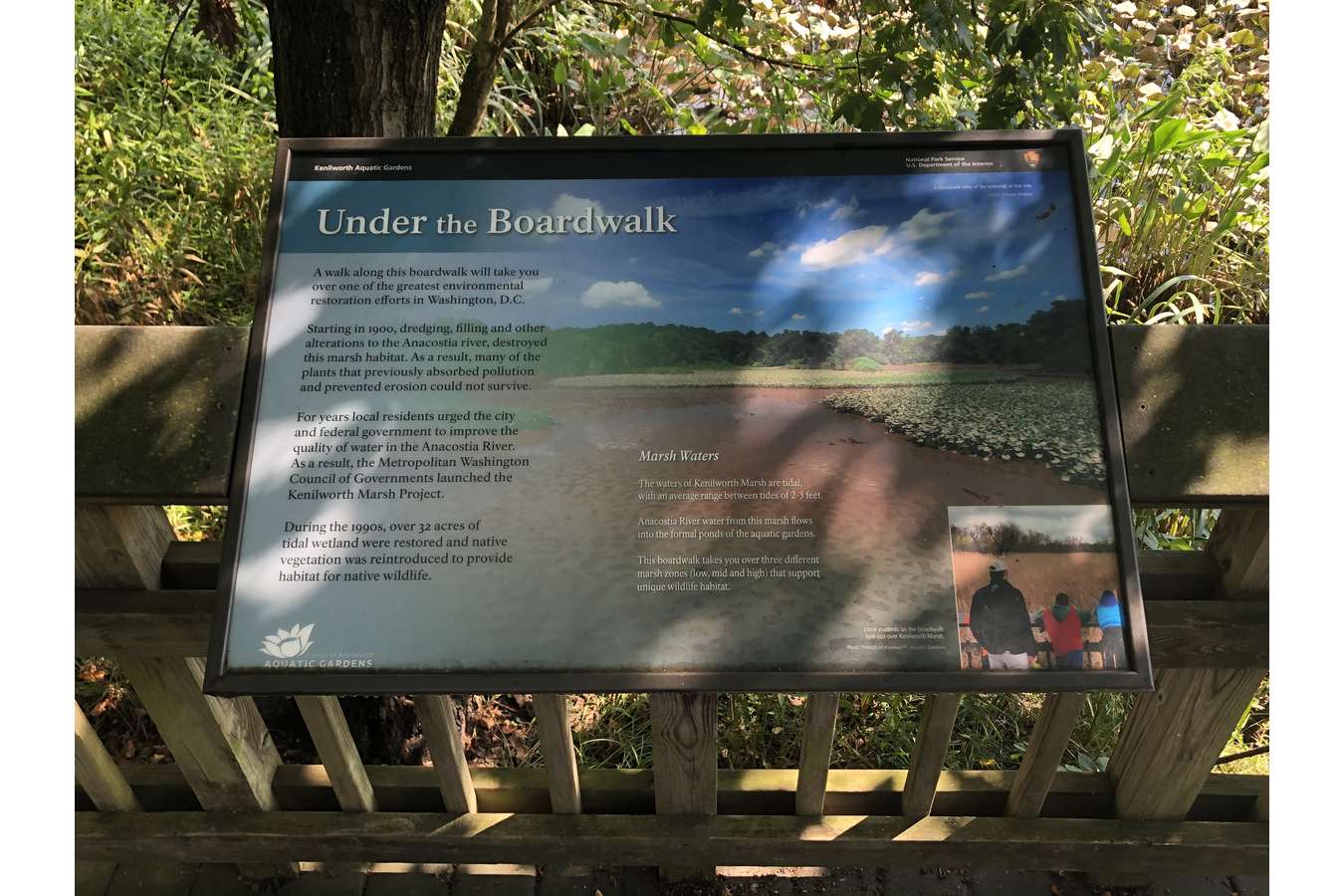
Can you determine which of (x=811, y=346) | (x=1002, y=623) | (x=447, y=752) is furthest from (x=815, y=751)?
(x=811, y=346)

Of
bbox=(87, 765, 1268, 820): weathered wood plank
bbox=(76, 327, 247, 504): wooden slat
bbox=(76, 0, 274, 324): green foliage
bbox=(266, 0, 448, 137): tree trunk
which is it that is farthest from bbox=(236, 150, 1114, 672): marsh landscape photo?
→ bbox=(76, 0, 274, 324): green foliage

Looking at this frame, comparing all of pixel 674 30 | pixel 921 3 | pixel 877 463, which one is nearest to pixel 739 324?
pixel 877 463

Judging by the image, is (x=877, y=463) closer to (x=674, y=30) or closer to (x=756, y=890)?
(x=756, y=890)

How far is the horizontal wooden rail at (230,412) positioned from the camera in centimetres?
118

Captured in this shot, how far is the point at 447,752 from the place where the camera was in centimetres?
169

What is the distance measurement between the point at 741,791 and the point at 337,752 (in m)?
0.94

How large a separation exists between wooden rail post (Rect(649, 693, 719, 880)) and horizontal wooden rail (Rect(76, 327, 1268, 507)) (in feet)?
2.80

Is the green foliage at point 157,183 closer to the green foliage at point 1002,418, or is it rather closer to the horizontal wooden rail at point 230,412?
the horizontal wooden rail at point 230,412

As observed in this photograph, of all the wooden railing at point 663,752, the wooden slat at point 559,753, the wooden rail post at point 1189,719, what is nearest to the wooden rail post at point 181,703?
the wooden railing at point 663,752

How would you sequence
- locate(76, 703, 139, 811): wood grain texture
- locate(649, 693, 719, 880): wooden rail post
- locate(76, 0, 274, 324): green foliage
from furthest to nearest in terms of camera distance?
locate(76, 0, 274, 324): green foliage < locate(76, 703, 139, 811): wood grain texture < locate(649, 693, 719, 880): wooden rail post


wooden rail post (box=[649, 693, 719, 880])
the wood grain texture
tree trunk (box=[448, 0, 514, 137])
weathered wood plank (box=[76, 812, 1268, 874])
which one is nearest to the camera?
wooden rail post (box=[649, 693, 719, 880])

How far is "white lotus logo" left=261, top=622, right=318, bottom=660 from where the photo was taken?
3.71 feet

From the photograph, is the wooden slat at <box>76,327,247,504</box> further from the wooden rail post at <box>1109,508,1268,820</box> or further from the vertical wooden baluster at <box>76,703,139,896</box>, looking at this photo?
the wooden rail post at <box>1109,508,1268,820</box>

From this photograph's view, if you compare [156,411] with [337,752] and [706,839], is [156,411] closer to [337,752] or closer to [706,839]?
[337,752]
